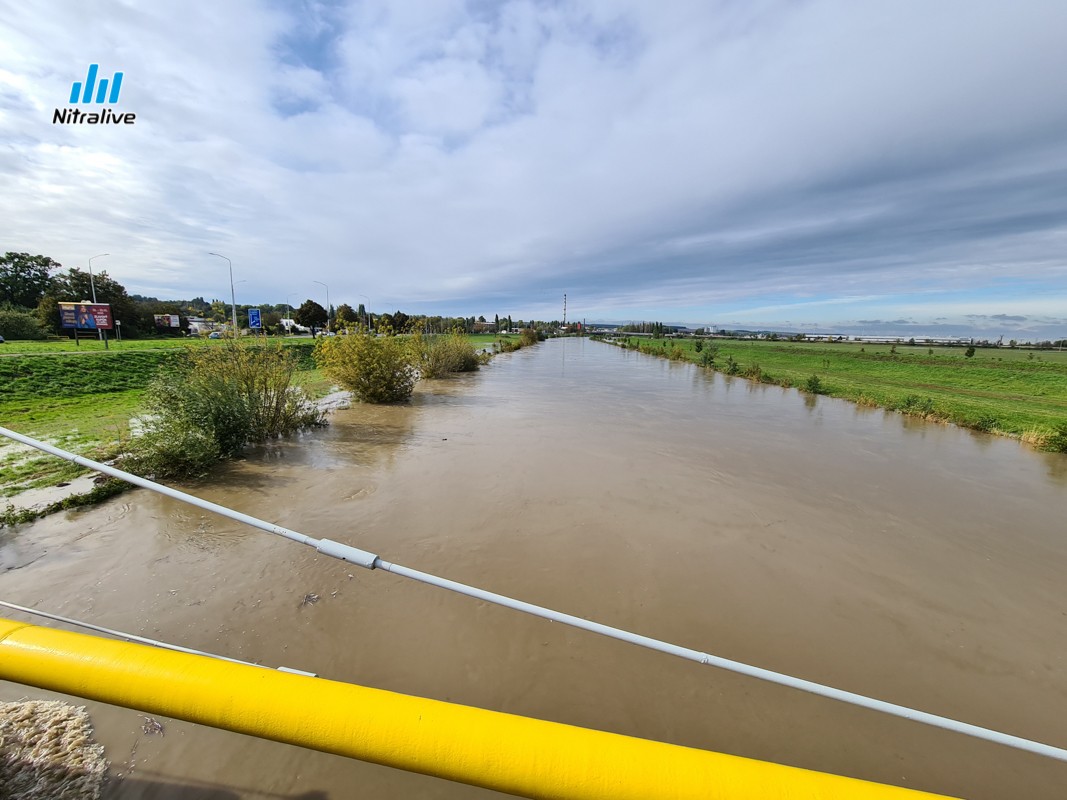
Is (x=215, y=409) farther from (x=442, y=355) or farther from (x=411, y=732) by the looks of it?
(x=442, y=355)

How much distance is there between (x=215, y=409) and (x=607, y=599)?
251 inches

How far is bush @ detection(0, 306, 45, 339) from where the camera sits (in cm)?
2683

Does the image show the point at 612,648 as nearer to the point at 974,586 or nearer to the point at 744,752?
the point at 744,752

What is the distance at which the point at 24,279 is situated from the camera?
38.2 metres

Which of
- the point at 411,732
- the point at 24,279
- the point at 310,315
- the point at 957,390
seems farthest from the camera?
the point at 310,315

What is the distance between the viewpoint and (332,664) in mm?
2738

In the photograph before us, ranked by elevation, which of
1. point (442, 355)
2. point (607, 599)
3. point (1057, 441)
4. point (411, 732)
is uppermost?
point (442, 355)

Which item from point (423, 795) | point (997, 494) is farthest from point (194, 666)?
point (997, 494)

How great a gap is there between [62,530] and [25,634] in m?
4.62

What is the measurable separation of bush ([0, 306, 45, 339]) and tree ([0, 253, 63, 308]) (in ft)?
43.4

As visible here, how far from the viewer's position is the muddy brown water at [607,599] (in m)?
2.38

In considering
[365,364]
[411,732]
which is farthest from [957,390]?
[411,732]

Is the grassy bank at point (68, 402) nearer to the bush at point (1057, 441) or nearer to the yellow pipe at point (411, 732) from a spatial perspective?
the yellow pipe at point (411, 732)

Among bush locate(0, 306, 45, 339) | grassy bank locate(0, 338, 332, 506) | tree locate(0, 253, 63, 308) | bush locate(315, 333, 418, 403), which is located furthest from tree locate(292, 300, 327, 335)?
→ bush locate(315, 333, 418, 403)
